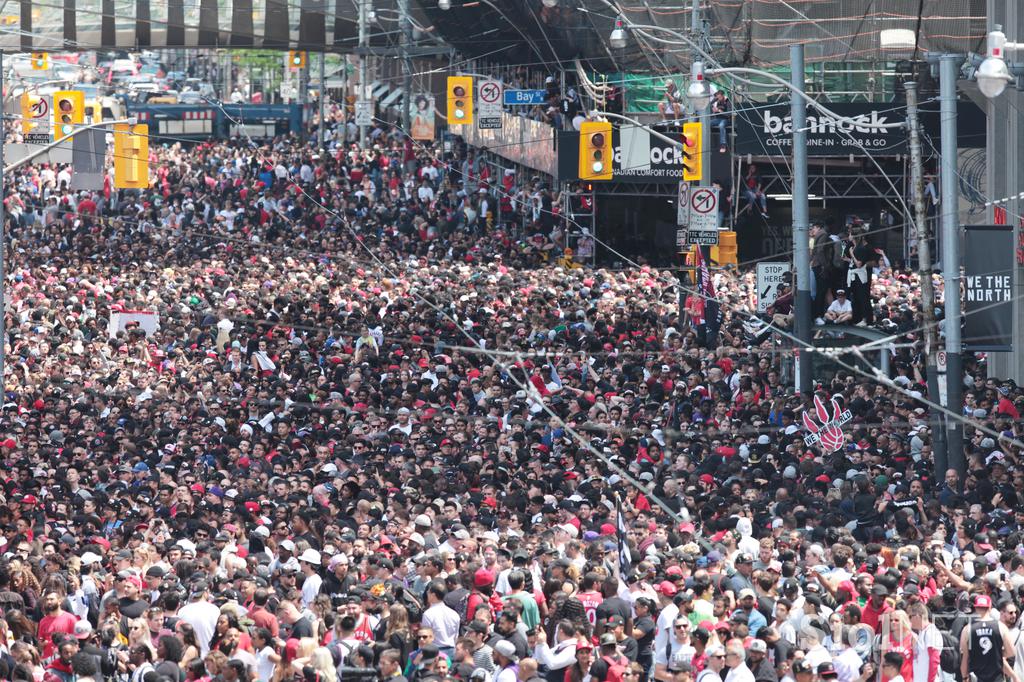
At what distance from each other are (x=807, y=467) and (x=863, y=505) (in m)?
1.59

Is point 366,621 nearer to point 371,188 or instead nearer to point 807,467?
point 807,467

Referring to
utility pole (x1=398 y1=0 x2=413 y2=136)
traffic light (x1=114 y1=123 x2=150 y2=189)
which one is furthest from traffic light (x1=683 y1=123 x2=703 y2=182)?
utility pole (x1=398 y1=0 x2=413 y2=136)

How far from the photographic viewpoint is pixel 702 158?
30328 mm

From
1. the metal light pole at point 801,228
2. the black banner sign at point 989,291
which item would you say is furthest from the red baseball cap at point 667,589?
the metal light pole at point 801,228

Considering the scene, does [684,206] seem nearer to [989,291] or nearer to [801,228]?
[801,228]

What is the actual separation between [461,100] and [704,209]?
13.0m

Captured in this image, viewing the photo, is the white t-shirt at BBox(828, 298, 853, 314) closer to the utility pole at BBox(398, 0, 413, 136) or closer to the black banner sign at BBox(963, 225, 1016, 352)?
the black banner sign at BBox(963, 225, 1016, 352)

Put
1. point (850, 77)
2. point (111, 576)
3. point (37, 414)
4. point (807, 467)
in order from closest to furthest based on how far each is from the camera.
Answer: point (111, 576), point (807, 467), point (37, 414), point (850, 77)

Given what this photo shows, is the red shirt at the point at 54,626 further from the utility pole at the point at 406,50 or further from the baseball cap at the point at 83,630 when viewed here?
the utility pole at the point at 406,50

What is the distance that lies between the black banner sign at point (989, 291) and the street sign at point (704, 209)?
22.8 ft

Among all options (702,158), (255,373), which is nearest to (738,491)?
(255,373)

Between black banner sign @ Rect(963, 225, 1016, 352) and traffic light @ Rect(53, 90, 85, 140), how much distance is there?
60.7 ft

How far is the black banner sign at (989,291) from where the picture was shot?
21.9 meters

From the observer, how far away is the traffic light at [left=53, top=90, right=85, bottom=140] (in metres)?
35.4
